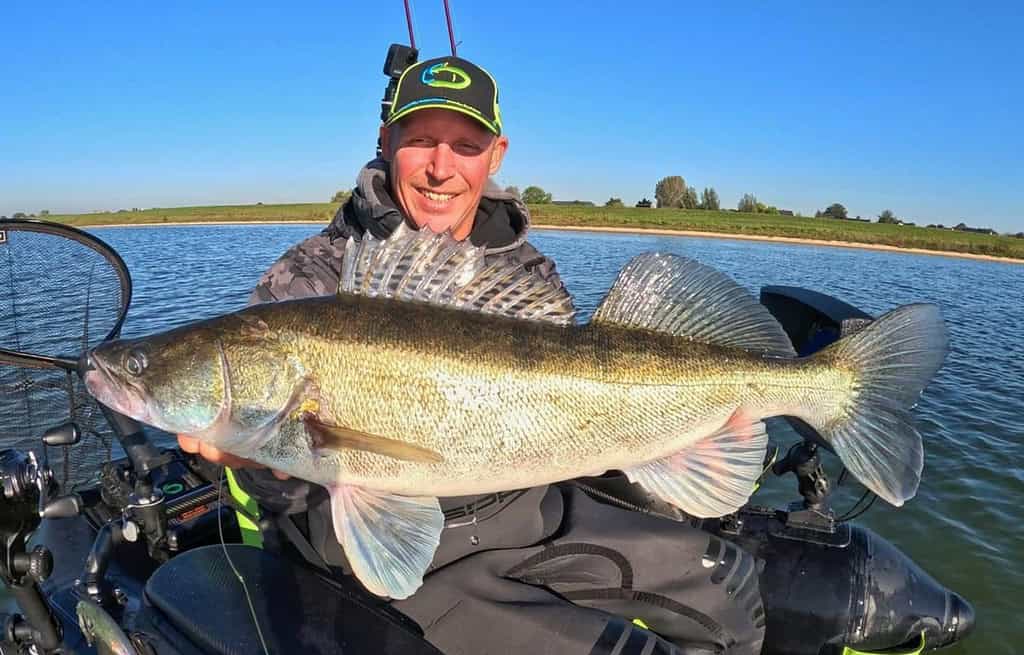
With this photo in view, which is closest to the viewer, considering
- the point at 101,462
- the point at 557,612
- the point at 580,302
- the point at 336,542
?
the point at 557,612

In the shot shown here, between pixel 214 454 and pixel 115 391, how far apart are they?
16.1 inches

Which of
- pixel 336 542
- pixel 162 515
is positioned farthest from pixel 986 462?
pixel 162 515

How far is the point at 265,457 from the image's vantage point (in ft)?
7.06

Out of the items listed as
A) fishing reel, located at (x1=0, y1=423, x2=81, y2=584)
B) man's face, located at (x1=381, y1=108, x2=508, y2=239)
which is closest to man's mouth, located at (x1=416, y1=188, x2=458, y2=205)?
man's face, located at (x1=381, y1=108, x2=508, y2=239)

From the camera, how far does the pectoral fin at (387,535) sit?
6.91 ft

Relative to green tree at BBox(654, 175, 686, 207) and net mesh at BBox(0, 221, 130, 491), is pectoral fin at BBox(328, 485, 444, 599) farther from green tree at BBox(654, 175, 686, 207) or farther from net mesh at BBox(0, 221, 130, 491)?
green tree at BBox(654, 175, 686, 207)

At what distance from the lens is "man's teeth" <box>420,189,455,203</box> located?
3316 mm

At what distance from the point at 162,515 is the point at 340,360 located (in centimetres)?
187

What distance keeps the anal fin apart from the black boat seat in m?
1.11

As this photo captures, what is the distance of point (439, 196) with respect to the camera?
3.32m

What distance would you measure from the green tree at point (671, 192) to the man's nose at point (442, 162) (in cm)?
9509

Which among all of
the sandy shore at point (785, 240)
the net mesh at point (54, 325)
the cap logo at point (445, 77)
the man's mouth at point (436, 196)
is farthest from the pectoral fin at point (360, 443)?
the sandy shore at point (785, 240)

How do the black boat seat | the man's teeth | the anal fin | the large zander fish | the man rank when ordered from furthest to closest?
the man's teeth < the anal fin < the man < the large zander fish < the black boat seat

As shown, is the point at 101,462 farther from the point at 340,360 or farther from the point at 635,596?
the point at 635,596
